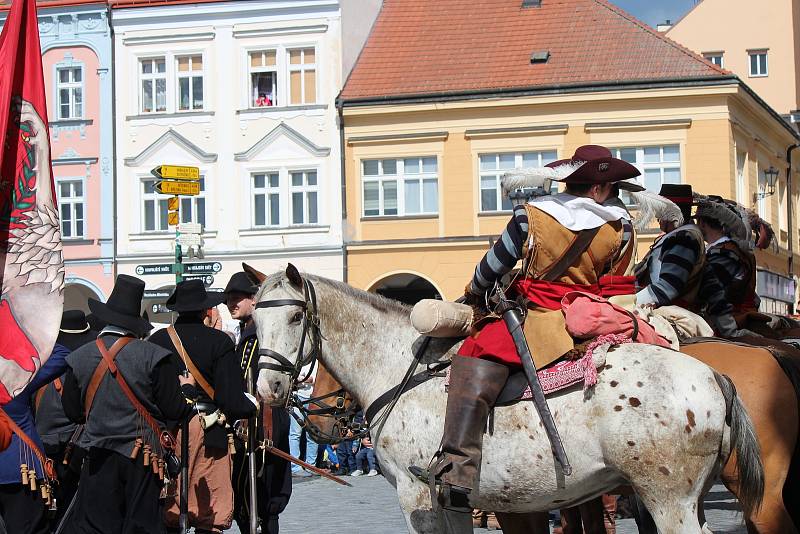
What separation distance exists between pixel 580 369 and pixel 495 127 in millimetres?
27542

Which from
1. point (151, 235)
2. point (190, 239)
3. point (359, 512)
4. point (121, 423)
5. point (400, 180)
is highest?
point (400, 180)

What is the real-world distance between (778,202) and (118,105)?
21.1 metres

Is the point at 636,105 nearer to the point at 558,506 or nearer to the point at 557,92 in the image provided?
the point at 557,92

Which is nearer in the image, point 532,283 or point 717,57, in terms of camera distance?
point 532,283

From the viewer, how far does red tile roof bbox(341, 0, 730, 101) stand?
109 feet

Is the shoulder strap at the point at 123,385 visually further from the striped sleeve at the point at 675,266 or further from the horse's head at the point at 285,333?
the striped sleeve at the point at 675,266

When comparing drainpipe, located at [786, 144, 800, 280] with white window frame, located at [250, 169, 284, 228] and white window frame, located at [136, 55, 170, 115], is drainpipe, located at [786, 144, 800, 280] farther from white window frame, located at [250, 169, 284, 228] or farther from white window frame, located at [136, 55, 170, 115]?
white window frame, located at [136, 55, 170, 115]

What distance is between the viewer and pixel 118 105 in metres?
35.2

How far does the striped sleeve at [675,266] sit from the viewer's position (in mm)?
7395

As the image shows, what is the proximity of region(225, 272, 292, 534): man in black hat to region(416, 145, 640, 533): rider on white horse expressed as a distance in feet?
11.4

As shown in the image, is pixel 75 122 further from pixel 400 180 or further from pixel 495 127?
pixel 495 127

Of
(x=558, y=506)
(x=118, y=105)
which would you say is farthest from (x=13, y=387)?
(x=118, y=105)

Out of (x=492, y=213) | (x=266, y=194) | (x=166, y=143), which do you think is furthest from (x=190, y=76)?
(x=492, y=213)

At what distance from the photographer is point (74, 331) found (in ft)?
36.9
